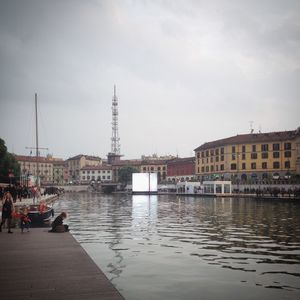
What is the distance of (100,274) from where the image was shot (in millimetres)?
11695

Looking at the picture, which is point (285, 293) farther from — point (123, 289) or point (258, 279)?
point (123, 289)

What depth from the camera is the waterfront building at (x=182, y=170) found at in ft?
530

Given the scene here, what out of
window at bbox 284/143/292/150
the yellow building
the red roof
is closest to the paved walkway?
the yellow building

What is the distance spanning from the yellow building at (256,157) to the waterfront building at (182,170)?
24505 mm

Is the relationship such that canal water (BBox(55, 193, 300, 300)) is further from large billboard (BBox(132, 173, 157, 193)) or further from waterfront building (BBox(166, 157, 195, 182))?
waterfront building (BBox(166, 157, 195, 182))

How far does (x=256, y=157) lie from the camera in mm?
122250

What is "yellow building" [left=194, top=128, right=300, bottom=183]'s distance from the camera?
4542 inches

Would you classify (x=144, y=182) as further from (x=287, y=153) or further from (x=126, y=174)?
(x=126, y=174)

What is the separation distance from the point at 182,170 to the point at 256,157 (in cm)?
5077

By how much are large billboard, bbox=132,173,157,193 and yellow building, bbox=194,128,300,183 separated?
1989 centimetres

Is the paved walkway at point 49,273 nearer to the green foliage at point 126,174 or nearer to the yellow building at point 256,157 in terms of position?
the yellow building at point 256,157

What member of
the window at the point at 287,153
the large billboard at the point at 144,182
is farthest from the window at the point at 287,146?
the large billboard at the point at 144,182

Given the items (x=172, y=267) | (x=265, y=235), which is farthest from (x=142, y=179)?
(x=172, y=267)

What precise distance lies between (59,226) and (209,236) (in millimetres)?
8625
